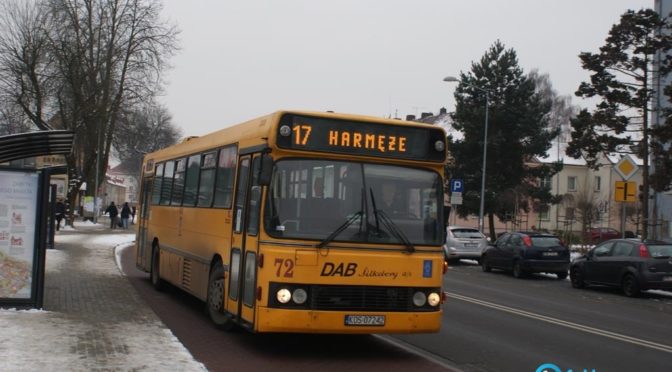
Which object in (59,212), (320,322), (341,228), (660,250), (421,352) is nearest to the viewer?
(320,322)

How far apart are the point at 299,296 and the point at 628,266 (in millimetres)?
13528

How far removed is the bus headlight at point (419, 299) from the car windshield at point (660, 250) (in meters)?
12.3

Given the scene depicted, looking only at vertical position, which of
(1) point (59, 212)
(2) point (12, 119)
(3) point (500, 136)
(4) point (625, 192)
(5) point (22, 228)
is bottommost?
(1) point (59, 212)

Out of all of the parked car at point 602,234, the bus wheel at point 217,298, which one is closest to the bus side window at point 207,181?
the bus wheel at point 217,298

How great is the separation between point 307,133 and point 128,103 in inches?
1481

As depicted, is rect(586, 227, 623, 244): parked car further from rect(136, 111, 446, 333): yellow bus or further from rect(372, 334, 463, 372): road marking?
rect(136, 111, 446, 333): yellow bus

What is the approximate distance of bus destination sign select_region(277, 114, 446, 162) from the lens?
8.82m

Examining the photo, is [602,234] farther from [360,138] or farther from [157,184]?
[360,138]

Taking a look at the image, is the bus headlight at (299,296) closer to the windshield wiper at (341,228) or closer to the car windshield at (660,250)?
the windshield wiper at (341,228)

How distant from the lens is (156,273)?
611 inches

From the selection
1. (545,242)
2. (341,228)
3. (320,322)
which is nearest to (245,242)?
(341,228)

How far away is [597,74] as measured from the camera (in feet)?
102

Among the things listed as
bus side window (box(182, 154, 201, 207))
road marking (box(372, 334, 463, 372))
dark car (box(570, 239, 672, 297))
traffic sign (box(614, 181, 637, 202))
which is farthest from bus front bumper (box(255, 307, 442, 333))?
traffic sign (box(614, 181, 637, 202))

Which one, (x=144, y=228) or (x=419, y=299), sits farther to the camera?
(x=144, y=228)
